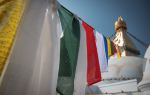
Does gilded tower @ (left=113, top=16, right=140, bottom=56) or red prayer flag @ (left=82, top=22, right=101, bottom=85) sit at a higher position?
gilded tower @ (left=113, top=16, right=140, bottom=56)

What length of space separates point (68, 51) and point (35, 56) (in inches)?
32.8

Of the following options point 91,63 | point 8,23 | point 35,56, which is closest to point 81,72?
point 91,63

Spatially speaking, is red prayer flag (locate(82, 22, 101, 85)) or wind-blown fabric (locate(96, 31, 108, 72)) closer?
red prayer flag (locate(82, 22, 101, 85))

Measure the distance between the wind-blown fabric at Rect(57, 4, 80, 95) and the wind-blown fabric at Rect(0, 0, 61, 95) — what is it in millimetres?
308

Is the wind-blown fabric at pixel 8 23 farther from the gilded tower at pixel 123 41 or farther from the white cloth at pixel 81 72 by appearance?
the gilded tower at pixel 123 41

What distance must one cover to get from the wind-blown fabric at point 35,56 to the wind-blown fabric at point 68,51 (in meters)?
0.31

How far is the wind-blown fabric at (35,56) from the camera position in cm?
257

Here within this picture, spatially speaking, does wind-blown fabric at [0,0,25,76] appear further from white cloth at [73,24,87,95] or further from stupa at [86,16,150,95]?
stupa at [86,16,150,95]

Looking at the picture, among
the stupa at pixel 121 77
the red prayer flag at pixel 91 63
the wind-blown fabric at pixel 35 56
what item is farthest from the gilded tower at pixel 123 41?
the wind-blown fabric at pixel 35 56

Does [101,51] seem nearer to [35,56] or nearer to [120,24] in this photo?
[35,56]

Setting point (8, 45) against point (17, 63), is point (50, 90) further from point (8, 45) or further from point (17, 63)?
point (8, 45)

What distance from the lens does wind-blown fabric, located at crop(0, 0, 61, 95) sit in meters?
2.57

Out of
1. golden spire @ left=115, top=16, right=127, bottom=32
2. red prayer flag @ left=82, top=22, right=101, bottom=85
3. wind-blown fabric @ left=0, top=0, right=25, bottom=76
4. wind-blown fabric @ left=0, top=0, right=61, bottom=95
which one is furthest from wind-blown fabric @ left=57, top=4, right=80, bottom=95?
golden spire @ left=115, top=16, right=127, bottom=32

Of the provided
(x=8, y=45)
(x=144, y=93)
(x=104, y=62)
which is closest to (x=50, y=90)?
(x=8, y=45)
